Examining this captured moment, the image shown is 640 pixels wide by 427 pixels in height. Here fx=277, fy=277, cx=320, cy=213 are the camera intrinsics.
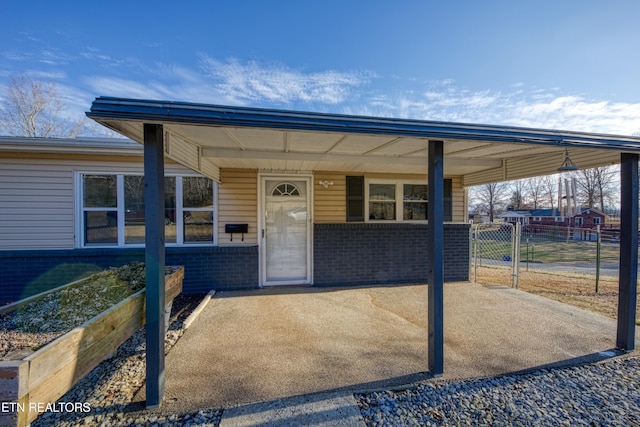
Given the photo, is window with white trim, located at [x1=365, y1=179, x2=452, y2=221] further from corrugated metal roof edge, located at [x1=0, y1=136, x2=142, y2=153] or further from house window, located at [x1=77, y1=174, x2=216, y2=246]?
corrugated metal roof edge, located at [x1=0, y1=136, x2=142, y2=153]

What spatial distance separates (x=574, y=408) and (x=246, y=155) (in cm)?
412

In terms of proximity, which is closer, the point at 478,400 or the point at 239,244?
the point at 478,400

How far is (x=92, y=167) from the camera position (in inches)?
209

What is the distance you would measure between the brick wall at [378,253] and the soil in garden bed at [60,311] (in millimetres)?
3507

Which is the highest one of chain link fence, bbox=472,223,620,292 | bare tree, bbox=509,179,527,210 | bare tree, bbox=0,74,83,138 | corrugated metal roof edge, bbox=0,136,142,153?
bare tree, bbox=0,74,83,138

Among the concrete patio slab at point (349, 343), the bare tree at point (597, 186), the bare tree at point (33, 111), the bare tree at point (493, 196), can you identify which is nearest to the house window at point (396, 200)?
the concrete patio slab at point (349, 343)

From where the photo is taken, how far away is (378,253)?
6113 mm

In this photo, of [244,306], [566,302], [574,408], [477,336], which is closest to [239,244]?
[244,306]

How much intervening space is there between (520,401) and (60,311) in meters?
3.98

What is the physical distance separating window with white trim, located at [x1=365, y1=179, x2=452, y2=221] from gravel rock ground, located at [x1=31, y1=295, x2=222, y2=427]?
181 inches

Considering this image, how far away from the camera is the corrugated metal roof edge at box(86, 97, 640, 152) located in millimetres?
2070

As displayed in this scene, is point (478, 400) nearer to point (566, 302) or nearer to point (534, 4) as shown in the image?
point (566, 302)

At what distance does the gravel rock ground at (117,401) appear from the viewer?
2.09 metres

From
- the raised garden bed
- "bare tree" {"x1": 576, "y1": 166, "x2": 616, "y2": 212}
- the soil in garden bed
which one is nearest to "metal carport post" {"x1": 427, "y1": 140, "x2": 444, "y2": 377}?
the raised garden bed
